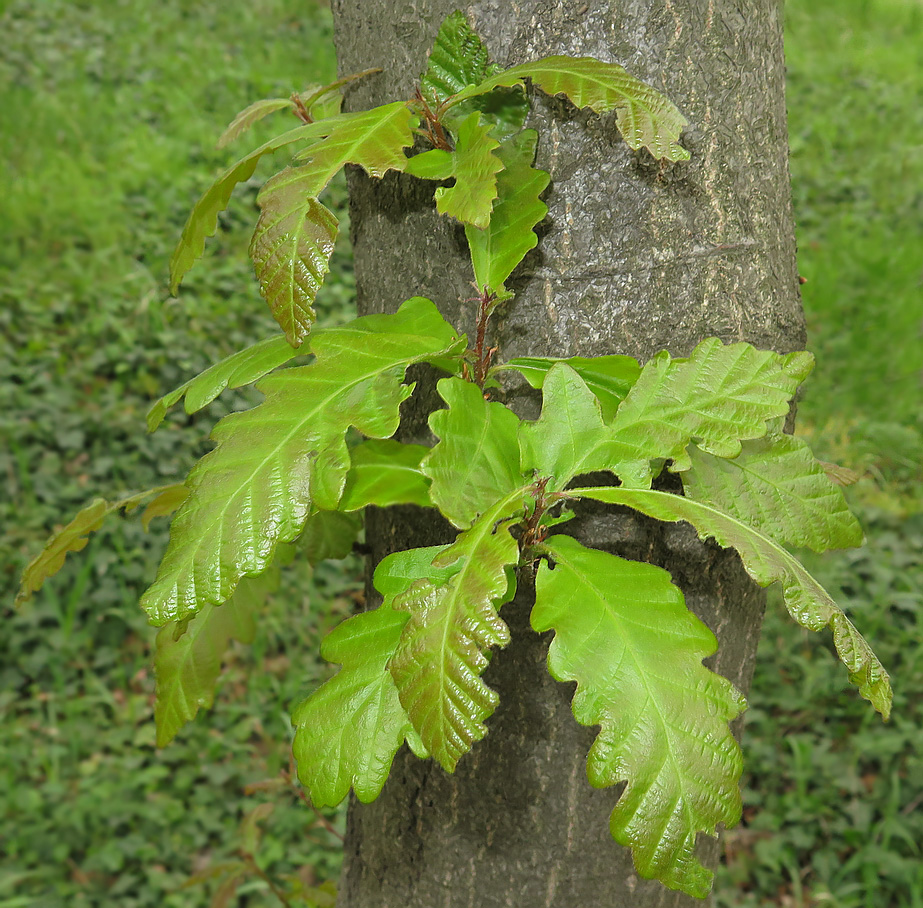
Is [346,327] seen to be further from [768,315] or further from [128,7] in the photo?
[128,7]

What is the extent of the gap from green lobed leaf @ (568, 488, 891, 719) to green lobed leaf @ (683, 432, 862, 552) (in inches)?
4.0

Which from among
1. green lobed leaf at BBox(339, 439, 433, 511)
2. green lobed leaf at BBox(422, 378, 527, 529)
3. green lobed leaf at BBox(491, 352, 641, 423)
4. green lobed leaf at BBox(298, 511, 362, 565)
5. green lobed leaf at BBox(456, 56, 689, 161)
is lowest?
green lobed leaf at BBox(298, 511, 362, 565)

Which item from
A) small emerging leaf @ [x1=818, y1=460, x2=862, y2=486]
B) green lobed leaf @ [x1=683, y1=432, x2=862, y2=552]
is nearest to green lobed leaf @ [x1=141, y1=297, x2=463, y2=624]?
green lobed leaf @ [x1=683, y1=432, x2=862, y2=552]

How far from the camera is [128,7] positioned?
237 inches

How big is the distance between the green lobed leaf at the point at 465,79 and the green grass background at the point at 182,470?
4.55ft

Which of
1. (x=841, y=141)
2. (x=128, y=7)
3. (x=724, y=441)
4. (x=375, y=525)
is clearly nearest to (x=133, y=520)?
(x=375, y=525)

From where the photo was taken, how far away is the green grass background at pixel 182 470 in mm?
2586

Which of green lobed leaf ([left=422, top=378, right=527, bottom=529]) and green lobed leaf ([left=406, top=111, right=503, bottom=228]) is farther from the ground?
green lobed leaf ([left=406, top=111, right=503, bottom=228])

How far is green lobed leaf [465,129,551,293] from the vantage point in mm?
892

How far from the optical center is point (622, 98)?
0.83 meters

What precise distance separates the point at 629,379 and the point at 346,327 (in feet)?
1.09

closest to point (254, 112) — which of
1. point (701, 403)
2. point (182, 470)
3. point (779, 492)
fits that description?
point (701, 403)

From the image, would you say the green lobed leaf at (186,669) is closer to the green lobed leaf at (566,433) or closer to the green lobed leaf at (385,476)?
the green lobed leaf at (385,476)

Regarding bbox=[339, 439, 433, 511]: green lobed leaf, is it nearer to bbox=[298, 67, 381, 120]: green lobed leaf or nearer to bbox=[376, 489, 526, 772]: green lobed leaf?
bbox=[376, 489, 526, 772]: green lobed leaf
